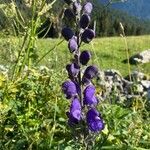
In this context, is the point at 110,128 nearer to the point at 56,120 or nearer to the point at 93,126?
the point at 56,120

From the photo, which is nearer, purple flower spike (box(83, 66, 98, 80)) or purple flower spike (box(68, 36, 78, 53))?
purple flower spike (box(68, 36, 78, 53))

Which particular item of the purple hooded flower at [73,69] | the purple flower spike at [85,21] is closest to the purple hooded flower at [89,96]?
the purple hooded flower at [73,69]

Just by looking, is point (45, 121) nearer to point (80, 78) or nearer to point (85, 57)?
point (80, 78)

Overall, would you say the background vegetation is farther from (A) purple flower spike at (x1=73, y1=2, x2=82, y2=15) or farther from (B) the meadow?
(A) purple flower spike at (x1=73, y1=2, x2=82, y2=15)

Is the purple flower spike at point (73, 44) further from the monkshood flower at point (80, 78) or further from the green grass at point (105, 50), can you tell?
the green grass at point (105, 50)

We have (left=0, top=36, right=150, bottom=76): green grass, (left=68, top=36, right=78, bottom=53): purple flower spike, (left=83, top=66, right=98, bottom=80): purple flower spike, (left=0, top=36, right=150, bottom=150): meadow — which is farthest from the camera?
(left=0, top=36, right=150, bottom=76): green grass

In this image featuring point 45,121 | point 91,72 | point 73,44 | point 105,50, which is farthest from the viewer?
point 105,50

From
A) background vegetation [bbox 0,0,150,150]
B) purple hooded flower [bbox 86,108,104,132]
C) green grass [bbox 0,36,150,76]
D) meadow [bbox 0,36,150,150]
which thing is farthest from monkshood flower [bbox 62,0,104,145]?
green grass [bbox 0,36,150,76]

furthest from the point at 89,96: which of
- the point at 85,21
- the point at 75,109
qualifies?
the point at 85,21
